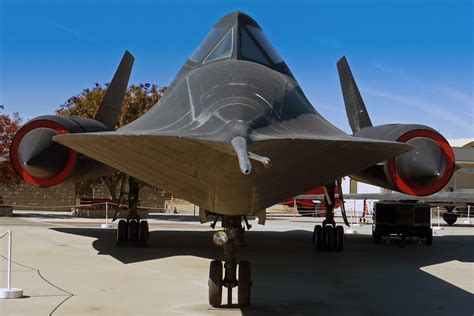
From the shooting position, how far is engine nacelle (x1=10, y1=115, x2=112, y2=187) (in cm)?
984

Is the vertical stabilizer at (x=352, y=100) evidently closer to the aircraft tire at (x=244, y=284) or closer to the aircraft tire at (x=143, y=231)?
the aircraft tire at (x=143, y=231)

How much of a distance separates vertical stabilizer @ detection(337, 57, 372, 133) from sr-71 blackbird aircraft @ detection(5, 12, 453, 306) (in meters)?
1.56

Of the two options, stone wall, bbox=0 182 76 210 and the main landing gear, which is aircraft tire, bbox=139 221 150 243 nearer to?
the main landing gear

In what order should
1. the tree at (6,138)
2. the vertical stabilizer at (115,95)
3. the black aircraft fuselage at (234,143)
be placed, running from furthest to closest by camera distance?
the tree at (6,138) → the vertical stabilizer at (115,95) → the black aircraft fuselage at (234,143)

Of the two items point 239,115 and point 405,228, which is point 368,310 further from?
point 405,228

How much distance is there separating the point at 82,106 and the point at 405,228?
668 inches

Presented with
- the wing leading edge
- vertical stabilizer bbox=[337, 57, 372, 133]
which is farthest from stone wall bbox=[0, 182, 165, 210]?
the wing leading edge

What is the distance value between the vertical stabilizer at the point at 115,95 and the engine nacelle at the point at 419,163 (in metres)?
5.83

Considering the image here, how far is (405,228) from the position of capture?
15.8 meters

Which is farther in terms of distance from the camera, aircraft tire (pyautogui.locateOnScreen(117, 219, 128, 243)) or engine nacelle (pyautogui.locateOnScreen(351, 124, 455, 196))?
aircraft tire (pyautogui.locateOnScreen(117, 219, 128, 243))

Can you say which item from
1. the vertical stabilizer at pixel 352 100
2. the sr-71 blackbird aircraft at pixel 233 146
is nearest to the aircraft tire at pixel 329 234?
the vertical stabilizer at pixel 352 100

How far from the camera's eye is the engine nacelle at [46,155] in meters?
9.84

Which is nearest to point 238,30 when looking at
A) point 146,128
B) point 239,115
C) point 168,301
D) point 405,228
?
point 146,128

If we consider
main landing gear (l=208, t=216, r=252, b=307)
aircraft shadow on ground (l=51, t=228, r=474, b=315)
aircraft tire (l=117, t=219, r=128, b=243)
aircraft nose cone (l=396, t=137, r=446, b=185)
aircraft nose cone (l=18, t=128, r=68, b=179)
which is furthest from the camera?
aircraft tire (l=117, t=219, r=128, b=243)
